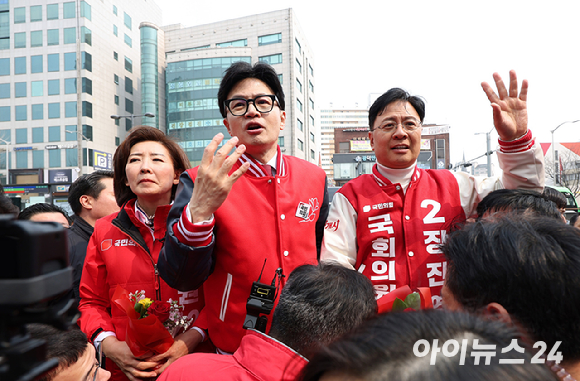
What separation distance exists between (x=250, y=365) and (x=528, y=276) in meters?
0.94

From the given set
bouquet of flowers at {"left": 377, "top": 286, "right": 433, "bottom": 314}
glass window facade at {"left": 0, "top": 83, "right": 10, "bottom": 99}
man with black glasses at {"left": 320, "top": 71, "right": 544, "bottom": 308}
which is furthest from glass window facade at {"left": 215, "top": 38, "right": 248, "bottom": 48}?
bouquet of flowers at {"left": 377, "top": 286, "right": 433, "bottom": 314}

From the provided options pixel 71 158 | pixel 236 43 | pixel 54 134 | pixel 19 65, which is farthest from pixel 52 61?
pixel 236 43

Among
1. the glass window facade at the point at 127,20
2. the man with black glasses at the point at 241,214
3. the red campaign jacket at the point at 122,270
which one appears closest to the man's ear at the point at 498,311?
the man with black glasses at the point at 241,214

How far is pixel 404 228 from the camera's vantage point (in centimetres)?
225

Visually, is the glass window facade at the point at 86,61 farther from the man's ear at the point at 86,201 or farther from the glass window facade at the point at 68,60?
the man's ear at the point at 86,201

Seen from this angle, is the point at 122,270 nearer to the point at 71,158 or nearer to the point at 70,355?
the point at 70,355

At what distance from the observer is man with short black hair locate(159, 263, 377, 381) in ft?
4.44

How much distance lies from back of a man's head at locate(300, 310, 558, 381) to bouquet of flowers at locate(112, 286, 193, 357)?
1283mm

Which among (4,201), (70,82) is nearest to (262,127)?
(4,201)

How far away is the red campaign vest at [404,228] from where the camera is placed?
85.7 inches

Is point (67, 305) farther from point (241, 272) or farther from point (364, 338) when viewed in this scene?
point (241, 272)

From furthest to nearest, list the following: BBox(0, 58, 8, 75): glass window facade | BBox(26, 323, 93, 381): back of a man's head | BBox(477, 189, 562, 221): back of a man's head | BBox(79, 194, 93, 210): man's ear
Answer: BBox(0, 58, 8, 75): glass window facade, BBox(79, 194, 93, 210): man's ear, BBox(477, 189, 562, 221): back of a man's head, BBox(26, 323, 93, 381): back of a man's head

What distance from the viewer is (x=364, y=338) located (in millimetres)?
705

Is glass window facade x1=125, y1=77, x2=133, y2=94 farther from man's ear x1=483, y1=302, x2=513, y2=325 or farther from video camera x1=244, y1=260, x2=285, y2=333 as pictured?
man's ear x1=483, y1=302, x2=513, y2=325
